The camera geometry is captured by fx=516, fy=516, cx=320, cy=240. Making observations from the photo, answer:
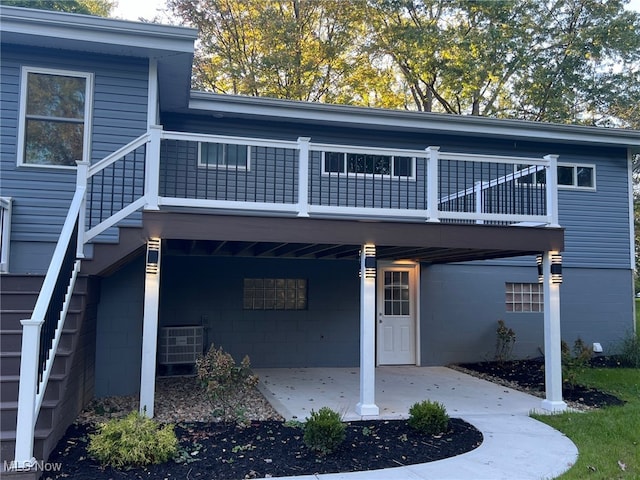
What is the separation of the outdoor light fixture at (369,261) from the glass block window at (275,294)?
3548 millimetres

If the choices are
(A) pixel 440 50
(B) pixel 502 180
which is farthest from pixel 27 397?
(A) pixel 440 50

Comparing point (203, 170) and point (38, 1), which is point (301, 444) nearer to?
point (203, 170)

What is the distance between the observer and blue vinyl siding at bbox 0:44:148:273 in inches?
262

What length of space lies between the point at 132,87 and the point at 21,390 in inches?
178

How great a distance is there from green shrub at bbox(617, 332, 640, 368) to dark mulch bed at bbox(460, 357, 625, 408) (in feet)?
0.54

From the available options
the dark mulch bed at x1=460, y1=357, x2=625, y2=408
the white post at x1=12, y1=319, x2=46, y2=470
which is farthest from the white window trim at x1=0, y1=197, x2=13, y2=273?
the dark mulch bed at x1=460, y1=357, x2=625, y2=408

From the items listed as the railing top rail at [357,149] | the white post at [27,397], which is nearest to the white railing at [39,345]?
the white post at [27,397]

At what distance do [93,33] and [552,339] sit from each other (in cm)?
715

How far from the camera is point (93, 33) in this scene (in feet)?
21.4

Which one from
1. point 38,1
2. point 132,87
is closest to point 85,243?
point 132,87

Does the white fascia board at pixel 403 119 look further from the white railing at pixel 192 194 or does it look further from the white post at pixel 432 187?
the white post at pixel 432 187

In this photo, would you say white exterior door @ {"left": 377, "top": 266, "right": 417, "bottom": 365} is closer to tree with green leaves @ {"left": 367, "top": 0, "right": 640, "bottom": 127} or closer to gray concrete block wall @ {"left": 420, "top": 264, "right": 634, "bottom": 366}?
gray concrete block wall @ {"left": 420, "top": 264, "right": 634, "bottom": 366}

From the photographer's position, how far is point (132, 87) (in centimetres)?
708

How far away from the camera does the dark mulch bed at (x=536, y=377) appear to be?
290 inches
